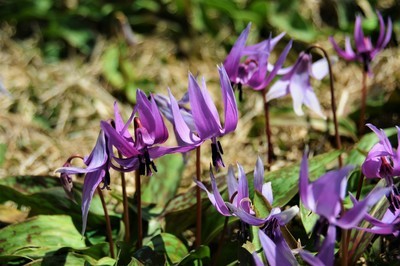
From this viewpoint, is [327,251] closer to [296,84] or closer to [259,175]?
[259,175]

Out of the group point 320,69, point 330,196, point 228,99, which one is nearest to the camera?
point 330,196

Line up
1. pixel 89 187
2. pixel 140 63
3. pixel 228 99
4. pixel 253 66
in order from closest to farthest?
pixel 228 99 → pixel 89 187 → pixel 253 66 → pixel 140 63

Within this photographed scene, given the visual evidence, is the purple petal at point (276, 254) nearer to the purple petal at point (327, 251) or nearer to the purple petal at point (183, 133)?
the purple petal at point (327, 251)

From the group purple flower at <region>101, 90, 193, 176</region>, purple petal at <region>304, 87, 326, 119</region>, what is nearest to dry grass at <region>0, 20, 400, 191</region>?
purple petal at <region>304, 87, 326, 119</region>

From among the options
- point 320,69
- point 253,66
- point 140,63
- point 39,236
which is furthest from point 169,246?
point 140,63

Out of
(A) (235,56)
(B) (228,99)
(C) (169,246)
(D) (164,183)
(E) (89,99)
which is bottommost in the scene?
(E) (89,99)

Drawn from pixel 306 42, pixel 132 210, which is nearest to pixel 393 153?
pixel 132 210
